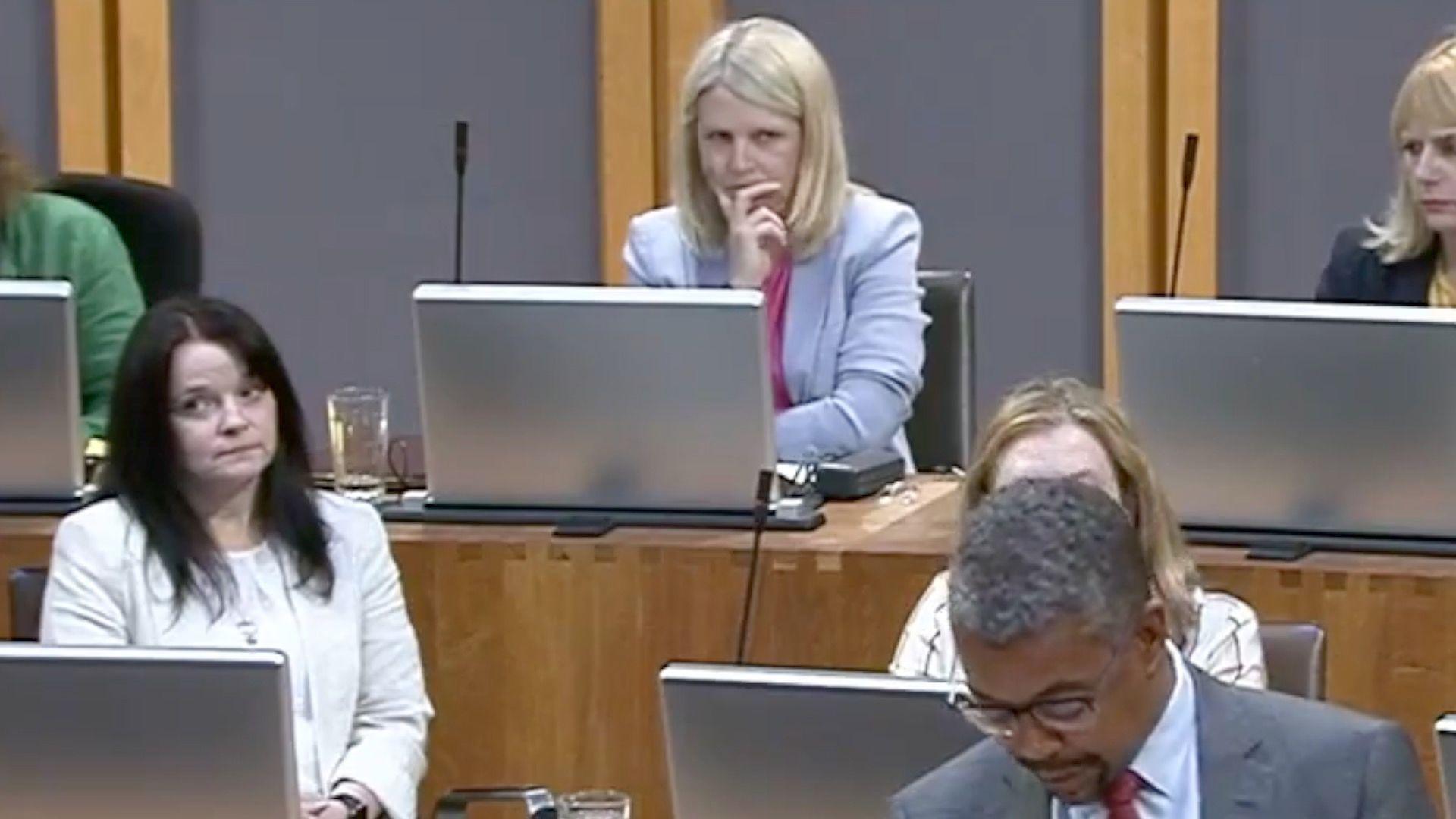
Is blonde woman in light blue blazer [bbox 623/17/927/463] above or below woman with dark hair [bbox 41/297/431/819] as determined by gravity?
above

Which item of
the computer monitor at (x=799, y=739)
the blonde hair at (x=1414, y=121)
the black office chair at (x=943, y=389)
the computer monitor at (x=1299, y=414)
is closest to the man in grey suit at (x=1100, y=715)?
the computer monitor at (x=799, y=739)

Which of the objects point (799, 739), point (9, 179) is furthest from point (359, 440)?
point (799, 739)

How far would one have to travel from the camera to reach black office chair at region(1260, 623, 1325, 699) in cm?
294

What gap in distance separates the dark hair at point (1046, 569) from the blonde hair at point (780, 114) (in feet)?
7.72

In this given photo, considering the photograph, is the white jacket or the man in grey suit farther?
the white jacket

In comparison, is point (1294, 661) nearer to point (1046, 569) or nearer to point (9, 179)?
point (1046, 569)

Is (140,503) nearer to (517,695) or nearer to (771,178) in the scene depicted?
(517,695)

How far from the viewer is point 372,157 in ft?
19.9

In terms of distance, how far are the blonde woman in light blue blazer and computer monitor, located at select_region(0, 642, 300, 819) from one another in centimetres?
139

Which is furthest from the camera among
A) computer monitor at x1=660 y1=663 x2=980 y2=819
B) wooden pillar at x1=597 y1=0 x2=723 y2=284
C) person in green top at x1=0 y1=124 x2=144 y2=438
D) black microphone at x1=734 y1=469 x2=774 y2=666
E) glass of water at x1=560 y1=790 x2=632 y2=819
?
wooden pillar at x1=597 y1=0 x2=723 y2=284

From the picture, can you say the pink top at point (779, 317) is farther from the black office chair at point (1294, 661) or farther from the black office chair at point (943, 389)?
the black office chair at point (1294, 661)

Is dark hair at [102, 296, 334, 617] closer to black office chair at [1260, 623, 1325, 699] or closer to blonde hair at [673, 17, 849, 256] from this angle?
blonde hair at [673, 17, 849, 256]

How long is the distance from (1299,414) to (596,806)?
86 centimetres

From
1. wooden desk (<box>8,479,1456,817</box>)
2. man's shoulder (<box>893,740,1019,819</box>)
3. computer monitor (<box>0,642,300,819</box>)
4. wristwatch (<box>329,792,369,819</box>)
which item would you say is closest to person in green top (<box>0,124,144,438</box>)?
wooden desk (<box>8,479,1456,817</box>)
